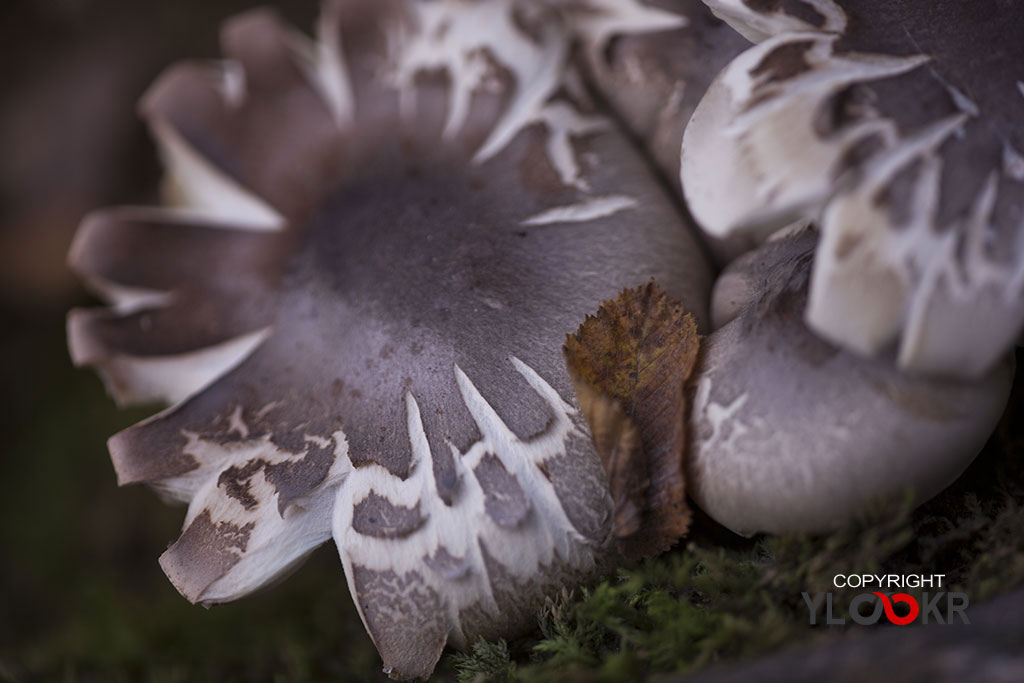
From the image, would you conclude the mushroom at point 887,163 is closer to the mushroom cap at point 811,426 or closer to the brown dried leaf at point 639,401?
the mushroom cap at point 811,426

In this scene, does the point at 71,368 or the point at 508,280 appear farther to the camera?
the point at 71,368

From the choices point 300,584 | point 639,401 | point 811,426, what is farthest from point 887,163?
point 300,584

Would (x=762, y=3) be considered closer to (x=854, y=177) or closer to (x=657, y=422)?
(x=854, y=177)

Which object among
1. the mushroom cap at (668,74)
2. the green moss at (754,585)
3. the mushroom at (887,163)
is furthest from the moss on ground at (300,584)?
the mushroom cap at (668,74)

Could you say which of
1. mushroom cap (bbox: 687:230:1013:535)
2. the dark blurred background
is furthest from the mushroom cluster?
the dark blurred background

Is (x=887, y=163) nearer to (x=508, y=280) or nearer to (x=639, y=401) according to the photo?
(x=639, y=401)

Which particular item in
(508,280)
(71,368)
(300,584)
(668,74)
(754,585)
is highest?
(668,74)

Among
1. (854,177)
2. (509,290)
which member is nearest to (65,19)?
(509,290)
